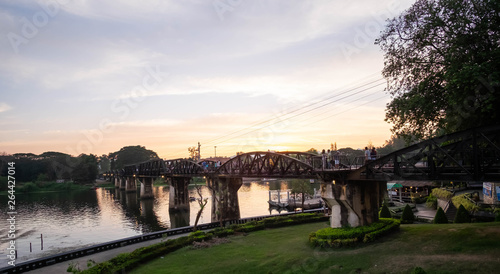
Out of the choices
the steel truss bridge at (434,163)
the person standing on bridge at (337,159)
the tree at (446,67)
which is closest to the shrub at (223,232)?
the steel truss bridge at (434,163)

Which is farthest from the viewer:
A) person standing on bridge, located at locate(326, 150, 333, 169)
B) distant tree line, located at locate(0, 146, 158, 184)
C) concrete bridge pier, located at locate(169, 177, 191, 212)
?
distant tree line, located at locate(0, 146, 158, 184)

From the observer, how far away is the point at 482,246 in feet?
62.6

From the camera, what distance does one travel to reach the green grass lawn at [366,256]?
18.0m

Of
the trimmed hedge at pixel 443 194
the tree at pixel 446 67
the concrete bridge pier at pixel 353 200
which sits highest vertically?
the tree at pixel 446 67

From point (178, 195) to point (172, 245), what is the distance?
49.0 meters

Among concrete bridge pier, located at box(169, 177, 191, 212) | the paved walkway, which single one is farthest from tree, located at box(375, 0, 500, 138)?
concrete bridge pier, located at box(169, 177, 191, 212)

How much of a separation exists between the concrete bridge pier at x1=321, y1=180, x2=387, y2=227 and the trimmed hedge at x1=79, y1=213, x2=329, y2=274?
11.5 meters

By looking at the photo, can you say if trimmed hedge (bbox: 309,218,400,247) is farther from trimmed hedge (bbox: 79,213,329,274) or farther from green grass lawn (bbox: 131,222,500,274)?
trimmed hedge (bbox: 79,213,329,274)

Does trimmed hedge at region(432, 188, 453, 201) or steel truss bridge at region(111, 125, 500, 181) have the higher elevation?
steel truss bridge at region(111, 125, 500, 181)

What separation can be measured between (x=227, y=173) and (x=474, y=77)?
39.9m

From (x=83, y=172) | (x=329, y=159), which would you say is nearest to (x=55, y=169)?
(x=83, y=172)

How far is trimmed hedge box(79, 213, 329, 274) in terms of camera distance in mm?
23859

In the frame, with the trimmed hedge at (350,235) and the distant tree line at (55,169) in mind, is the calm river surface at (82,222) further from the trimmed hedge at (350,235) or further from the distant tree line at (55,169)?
the distant tree line at (55,169)

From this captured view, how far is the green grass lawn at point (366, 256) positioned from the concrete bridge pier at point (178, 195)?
4820 cm
